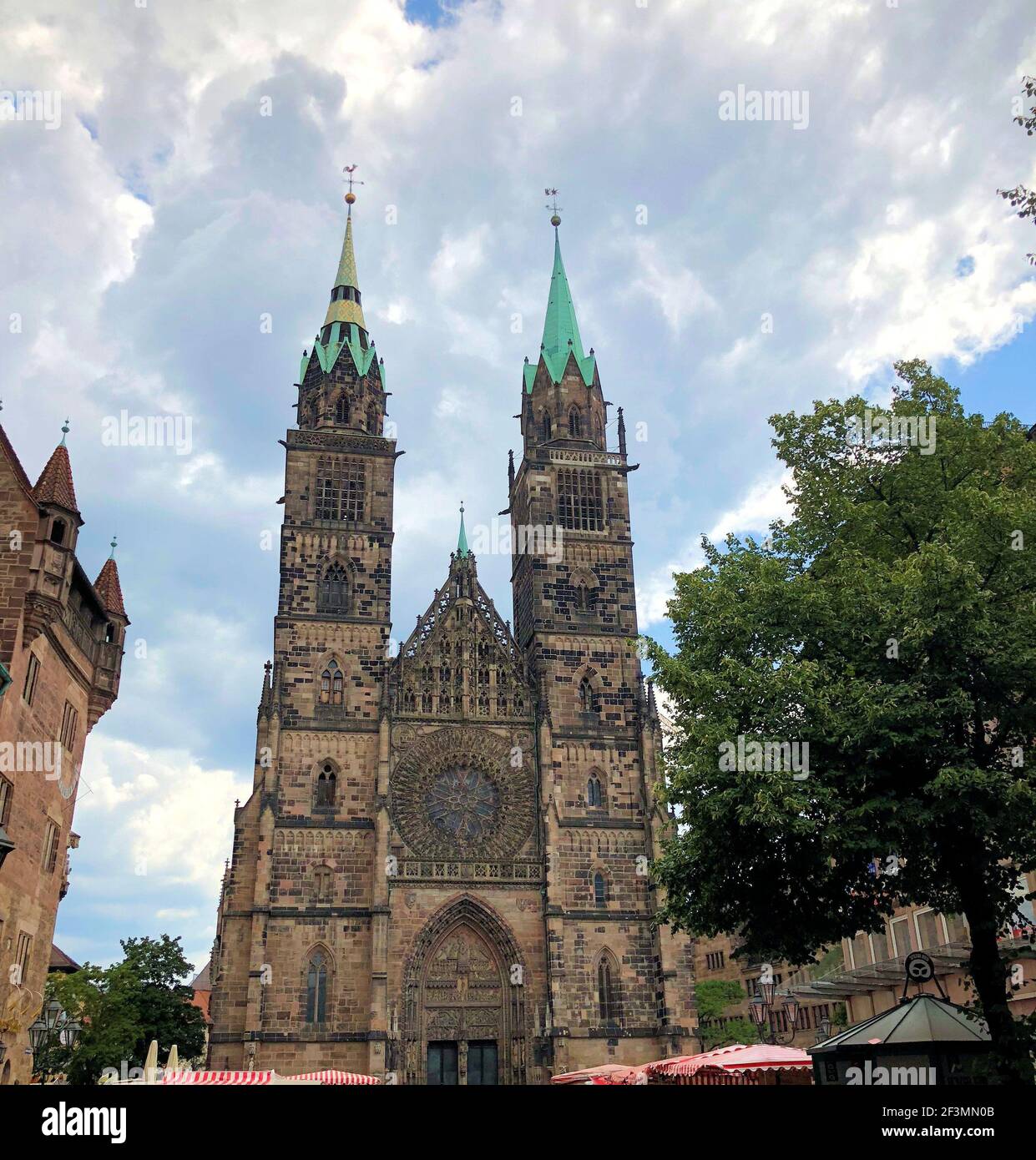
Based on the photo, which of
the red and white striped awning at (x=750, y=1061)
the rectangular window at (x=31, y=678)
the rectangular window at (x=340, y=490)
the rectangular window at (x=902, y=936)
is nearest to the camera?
the red and white striped awning at (x=750, y=1061)

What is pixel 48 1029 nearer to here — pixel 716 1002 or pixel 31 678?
pixel 31 678

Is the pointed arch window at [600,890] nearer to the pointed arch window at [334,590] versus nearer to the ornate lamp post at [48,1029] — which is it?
the pointed arch window at [334,590]

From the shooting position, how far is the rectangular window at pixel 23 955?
1089 inches

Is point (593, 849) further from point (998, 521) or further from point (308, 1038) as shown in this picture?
point (998, 521)

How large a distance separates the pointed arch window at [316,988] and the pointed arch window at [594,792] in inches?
512

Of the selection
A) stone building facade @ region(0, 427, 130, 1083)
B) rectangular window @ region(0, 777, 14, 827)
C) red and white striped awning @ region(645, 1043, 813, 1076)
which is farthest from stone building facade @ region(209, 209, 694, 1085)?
red and white striped awning @ region(645, 1043, 813, 1076)

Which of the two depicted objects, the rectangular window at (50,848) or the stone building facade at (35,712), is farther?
the rectangular window at (50,848)

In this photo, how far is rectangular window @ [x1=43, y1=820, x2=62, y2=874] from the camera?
→ 30375mm

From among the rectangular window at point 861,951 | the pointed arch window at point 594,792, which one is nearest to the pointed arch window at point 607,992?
the pointed arch window at point 594,792

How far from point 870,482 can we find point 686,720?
19.9 feet

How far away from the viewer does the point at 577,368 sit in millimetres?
55750

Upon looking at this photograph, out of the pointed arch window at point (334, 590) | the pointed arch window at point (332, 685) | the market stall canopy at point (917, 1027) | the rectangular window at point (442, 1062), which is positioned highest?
the pointed arch window at point (334, 590)

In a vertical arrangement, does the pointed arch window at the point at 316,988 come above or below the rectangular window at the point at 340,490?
below

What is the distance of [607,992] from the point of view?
1697 inches
